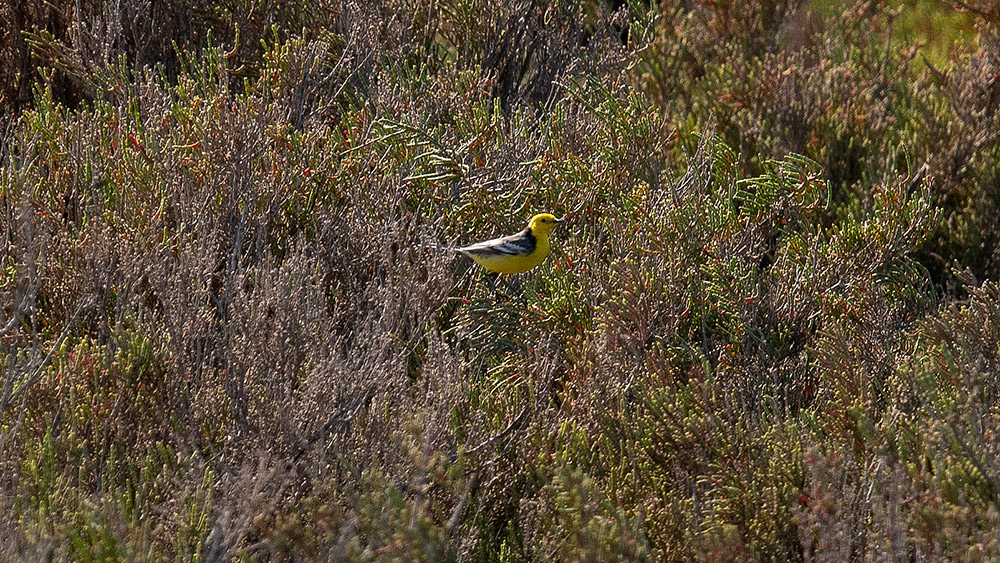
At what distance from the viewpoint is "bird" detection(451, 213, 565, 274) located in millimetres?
3967

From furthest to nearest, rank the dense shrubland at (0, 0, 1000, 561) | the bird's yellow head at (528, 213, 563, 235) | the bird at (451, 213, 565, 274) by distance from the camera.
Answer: the bird's yellow head at (528, 213, 563, 235) → the bird at (451, 213, 565, 274) → the dense shrubland at (0, 0, 1000, 561)

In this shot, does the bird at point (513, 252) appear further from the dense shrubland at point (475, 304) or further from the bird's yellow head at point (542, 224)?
the dense shrubland at point (475, 304)

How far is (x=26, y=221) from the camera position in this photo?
9.39ft

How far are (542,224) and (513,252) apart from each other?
234mm

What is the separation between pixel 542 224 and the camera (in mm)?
4125

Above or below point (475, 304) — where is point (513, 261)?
above

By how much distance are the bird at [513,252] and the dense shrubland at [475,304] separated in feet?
0.49

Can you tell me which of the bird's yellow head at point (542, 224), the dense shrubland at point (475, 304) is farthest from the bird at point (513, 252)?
the dense shrubland at point (475, 304)

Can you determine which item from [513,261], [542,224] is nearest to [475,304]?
[513,261]

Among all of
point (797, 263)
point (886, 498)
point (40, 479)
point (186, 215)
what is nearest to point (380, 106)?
point (186, 215)

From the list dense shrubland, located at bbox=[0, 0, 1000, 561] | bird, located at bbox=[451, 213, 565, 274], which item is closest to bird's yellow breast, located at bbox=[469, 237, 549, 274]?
bird, located at bbox=[451, 213, 565, 274]

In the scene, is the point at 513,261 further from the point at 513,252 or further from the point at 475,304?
the point at 475,304

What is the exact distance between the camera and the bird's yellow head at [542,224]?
4098 millimetres

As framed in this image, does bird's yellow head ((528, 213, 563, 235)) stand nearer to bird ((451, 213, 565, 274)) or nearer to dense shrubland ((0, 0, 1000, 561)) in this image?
bird ((451, 213, 565, 274))
